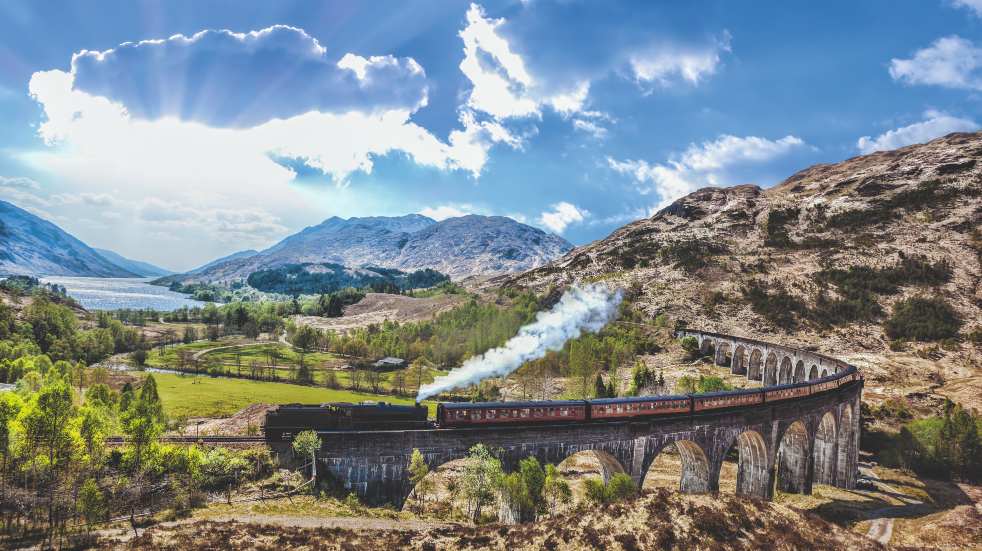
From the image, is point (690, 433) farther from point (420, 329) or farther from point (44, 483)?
point (420, 329)

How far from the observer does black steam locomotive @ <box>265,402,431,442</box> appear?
30.1 meters

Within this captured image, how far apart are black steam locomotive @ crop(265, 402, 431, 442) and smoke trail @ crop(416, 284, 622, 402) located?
31.4 feet

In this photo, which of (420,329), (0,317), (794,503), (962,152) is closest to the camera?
(794,503)

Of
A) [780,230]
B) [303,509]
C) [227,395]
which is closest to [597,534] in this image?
[303,509]

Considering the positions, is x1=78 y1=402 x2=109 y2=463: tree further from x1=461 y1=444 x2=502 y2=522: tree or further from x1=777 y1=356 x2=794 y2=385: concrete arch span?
x1=777 y1=356 x2=794 y2=385: concrete arch span

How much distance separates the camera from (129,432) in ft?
102

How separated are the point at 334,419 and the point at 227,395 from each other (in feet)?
190

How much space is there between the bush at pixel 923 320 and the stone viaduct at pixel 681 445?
264ft

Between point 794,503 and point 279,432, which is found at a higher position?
point 279,432

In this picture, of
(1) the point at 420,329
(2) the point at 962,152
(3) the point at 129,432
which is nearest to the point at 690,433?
(3) the point at 129,432

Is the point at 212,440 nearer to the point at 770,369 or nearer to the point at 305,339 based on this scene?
the point at 770,369

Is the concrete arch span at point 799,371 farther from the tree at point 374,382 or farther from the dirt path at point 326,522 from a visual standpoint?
the dirt path at point 326,522

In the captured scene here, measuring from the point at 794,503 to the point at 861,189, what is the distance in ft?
639

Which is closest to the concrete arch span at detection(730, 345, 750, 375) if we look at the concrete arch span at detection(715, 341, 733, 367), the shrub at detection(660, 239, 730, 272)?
the concrete arch span at detection(715, 341, 733, 367)
